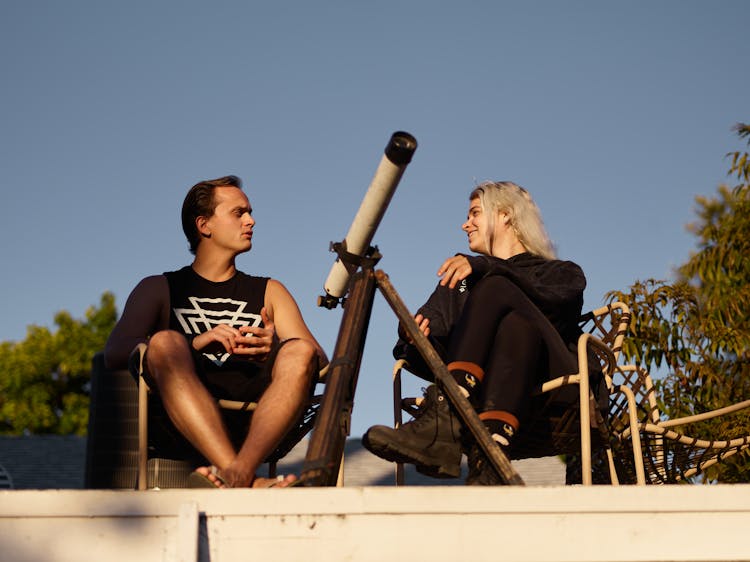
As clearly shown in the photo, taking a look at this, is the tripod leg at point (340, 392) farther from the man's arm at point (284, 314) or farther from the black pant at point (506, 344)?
the man's arm at point (284, 314)

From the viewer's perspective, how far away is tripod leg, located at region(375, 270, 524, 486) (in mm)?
2256

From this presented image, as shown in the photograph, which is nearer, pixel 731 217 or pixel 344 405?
pixel 344 405

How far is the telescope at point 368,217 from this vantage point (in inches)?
92.3

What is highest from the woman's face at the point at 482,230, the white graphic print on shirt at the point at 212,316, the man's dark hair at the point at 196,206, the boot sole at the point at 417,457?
the man's dark hair at the point at 196,206

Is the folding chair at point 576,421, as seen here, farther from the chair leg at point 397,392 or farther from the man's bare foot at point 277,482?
the man's bare foot at point 277,482

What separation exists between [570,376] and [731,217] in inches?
246

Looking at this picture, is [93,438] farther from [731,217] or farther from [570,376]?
[731,217]

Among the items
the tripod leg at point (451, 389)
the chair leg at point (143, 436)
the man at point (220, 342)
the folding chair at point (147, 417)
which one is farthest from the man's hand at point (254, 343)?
the tripod leg at point (451, 389)

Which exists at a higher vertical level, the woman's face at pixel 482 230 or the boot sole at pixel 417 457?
the woman's face at pixel 482 230

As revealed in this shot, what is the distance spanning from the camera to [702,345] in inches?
287

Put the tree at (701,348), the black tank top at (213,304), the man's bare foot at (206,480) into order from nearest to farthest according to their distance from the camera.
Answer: the man's bare foot at (206,480), the black tank top at (213,304), the tree at (701,348)

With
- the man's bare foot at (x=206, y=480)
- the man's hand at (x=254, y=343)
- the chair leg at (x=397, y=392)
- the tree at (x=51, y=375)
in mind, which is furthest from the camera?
the tree at (x=51, y=375)

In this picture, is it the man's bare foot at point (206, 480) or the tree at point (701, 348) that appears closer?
the man's bare foot at point (206, 480)

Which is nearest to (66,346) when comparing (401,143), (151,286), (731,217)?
(731,217)
